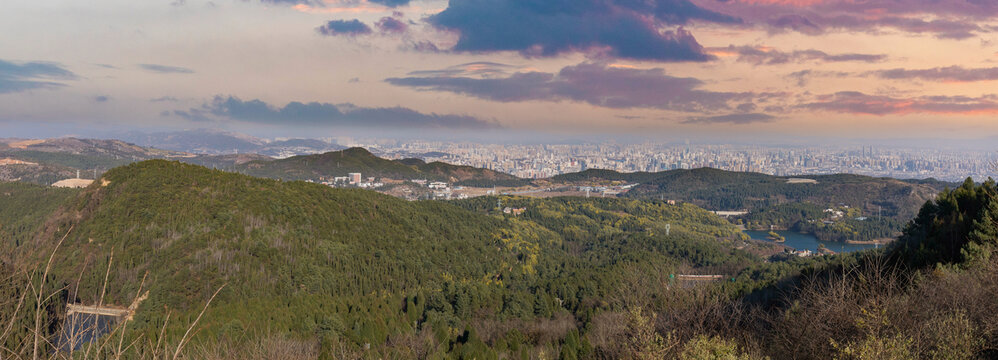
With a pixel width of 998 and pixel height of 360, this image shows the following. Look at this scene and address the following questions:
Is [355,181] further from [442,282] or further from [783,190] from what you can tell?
[783,190]

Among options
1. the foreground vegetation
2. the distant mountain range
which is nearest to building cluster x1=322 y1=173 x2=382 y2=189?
the distant mountain range

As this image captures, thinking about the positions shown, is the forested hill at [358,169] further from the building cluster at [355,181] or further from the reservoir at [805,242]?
the reservoir at [805,242]

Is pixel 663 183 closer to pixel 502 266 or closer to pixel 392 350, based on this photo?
pixel 502 266

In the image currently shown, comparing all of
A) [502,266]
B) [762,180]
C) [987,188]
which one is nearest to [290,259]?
[502,266]

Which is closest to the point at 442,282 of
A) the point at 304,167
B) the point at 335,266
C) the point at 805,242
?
the point at 335,266

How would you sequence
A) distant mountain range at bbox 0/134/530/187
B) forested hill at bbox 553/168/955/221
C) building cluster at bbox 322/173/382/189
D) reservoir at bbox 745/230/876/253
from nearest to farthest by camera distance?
reservoir at bbox 745/230/876/253
forested hill at bbox 553/168/955/221
distant mountain range at bbox 0/134/530/187
building cluster at bbox 322/173/382/189

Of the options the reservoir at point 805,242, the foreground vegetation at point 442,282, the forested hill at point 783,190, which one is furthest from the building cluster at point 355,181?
the reservoir at point 805,242

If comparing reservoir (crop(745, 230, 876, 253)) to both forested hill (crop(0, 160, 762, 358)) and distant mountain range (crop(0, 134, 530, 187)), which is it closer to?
forested hill (crop(0, 160, 762, 358))
